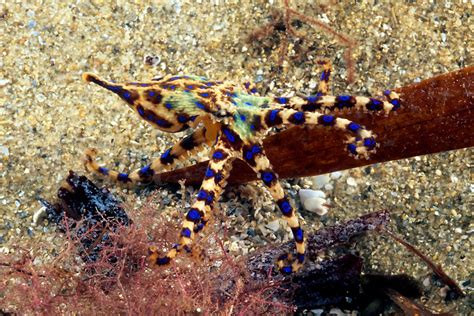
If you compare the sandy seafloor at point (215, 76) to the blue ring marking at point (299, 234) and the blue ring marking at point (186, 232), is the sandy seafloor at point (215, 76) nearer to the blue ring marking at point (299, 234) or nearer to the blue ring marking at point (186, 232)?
the blue ring marking at point (299, 234)

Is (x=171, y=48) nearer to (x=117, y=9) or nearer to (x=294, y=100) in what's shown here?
(x=117, y=9)

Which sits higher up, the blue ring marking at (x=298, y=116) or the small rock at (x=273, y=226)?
the blue ring marking at (x=298, y=116)

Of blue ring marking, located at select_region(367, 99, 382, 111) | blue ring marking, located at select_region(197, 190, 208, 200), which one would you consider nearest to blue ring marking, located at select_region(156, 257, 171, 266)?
blue ring marking, located at select_region(197, 190, 208, 200)

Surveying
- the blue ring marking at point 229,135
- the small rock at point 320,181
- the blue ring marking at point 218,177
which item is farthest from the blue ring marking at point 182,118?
the small rock at point 320,181

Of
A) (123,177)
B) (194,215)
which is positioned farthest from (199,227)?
(123,177)

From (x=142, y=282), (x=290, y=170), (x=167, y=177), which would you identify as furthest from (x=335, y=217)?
(x=142, y=282)

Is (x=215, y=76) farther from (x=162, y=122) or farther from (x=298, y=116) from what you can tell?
(x=298, y=116)
